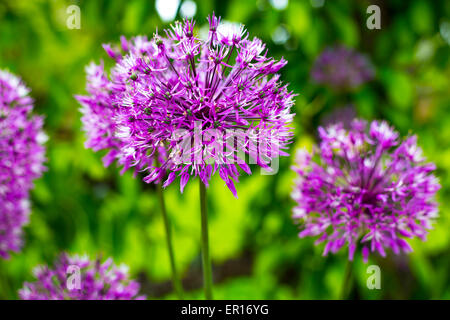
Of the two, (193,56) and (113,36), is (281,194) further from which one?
(193,56)

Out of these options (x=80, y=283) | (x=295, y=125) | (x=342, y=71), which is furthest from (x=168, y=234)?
(x=342, y=71)

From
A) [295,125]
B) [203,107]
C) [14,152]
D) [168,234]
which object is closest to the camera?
[203,107]

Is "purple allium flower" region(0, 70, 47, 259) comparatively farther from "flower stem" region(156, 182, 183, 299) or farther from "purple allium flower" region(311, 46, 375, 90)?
"purple allium flower" region(311, 46, 375, 90)

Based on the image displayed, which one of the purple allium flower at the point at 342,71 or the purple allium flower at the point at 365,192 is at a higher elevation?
the purple allium flower at the point at 342,71

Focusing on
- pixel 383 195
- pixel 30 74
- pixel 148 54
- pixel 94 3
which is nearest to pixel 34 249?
pixel 94 3

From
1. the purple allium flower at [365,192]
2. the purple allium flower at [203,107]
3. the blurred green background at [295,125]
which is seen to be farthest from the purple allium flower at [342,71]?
the purple allium flower at [203,107]

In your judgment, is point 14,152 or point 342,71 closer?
point 14,152

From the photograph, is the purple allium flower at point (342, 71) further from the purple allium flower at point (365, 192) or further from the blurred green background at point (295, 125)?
the purple allium flower at point (365, 192)

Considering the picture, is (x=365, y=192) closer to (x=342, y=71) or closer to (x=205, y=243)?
(x=205, y=243)
